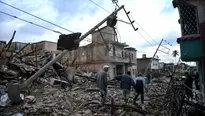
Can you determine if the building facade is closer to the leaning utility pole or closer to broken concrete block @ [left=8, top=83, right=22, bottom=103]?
the leaning utility pole

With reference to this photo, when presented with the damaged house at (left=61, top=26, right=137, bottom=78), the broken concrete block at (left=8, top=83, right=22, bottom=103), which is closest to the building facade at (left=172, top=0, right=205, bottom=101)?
the broken concrete block at (left=8, top=83, right=22, bottom=103)

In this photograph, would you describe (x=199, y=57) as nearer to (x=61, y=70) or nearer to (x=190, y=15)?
(x=190, y=15)

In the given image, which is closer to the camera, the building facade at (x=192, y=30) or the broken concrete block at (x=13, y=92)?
the building facade at (x=192, y=30)

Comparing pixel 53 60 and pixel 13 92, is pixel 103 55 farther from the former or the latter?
pixel 13 92

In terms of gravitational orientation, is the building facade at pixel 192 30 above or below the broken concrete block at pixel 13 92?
above

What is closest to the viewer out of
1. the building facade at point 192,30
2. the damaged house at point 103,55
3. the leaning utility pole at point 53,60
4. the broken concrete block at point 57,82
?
the building facade at point 192,30

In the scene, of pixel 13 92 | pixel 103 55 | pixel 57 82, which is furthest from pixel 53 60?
pixel 103 55

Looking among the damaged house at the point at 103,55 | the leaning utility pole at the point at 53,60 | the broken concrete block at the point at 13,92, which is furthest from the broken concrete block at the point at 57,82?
the damaged house at the point at 103,55

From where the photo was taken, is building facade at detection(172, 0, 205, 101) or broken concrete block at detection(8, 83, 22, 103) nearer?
building facade at detection(172, 0, 205, 101)

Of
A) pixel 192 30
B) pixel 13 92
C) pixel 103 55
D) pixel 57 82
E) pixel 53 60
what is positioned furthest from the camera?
pixel 103 55

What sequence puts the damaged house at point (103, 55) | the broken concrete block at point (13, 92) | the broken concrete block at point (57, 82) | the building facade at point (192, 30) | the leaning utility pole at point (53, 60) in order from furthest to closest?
the damaged house at point (103, 55), the broken concrete block at point (57, 82), the leaning utility pole at point (53, 60), the broken concrete block at point (13, 92), the building facade at point (192, 30)

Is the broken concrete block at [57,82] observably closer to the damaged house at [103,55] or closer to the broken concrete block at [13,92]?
the broken concrete block at [13,92]

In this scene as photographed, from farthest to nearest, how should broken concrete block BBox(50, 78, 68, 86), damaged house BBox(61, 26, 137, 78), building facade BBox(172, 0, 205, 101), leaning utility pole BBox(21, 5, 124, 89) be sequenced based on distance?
1. damaged house BBox(61, 26, 137, 78)
2. broken concrete block BBox(50, 78, 68, 86)
3. leaning utility pole BBox(21, 5, 124, 89)
4. building facade BBox(172, 0, 205, 101)

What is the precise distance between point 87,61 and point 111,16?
86.4 ft
